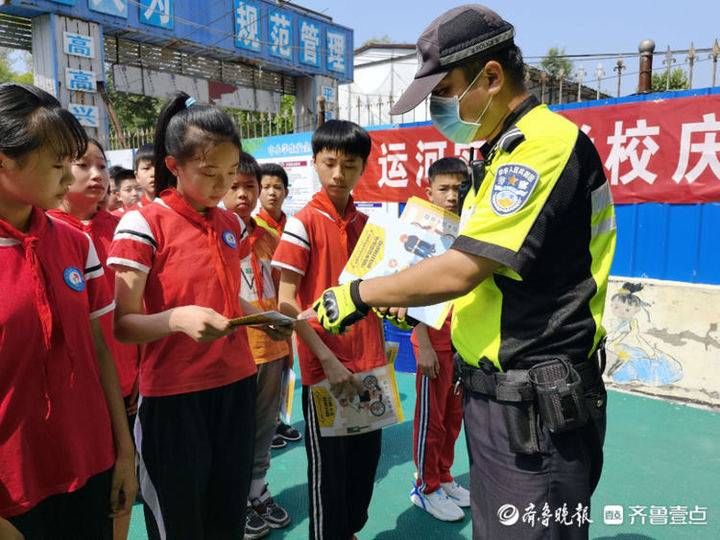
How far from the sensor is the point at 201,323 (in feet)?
5.00

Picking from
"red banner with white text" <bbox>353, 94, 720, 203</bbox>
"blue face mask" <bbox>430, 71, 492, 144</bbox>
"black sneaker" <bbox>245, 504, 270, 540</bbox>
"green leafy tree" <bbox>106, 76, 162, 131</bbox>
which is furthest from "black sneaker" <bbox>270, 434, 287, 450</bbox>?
"green leafy tree" <bbox>106, 76, 162, 131</bbox>

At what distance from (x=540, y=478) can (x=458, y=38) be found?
1.18m

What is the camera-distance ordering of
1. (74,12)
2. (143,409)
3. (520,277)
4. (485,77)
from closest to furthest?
(520,277)
(485,77)
(143,409)
(74,12)

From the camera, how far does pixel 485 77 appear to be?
152 cm

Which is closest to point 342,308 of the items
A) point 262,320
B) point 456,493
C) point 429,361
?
point 262,320

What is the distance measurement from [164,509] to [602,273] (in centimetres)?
150

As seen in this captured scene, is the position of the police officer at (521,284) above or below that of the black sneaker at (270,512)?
above

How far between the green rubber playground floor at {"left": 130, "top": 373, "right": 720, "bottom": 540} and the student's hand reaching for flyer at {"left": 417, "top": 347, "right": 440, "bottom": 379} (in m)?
0.74

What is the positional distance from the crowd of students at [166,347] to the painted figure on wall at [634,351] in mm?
2209

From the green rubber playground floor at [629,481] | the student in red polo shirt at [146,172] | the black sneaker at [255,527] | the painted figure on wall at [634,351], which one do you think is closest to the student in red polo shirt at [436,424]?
the green rubber playground floor at [629,481]

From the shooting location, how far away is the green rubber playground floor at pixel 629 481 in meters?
2.69

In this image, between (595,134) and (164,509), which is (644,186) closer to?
(595,134)

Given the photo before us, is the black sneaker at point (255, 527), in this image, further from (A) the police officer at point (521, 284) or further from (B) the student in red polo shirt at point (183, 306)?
(A) the police officer at point (521, 284)

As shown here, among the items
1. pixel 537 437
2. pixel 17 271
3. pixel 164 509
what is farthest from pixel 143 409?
pixel 537 437
